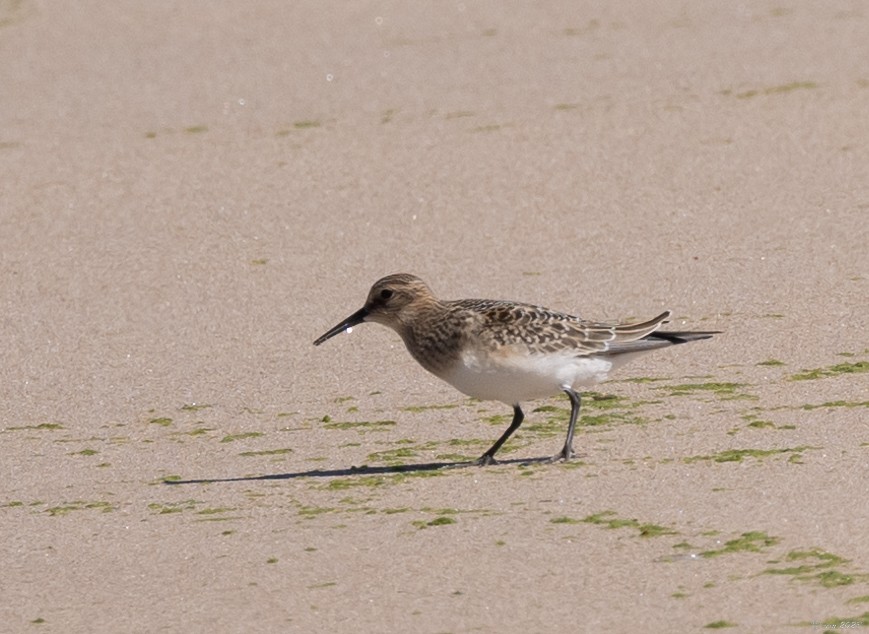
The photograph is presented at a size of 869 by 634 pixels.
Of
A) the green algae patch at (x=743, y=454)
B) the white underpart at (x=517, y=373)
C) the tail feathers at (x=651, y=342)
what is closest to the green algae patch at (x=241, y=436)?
the white underpart at (x=517, y=373)

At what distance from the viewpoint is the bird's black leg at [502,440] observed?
7359 millimetres

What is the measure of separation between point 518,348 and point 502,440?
1.34ft

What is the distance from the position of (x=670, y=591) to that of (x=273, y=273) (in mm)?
4707

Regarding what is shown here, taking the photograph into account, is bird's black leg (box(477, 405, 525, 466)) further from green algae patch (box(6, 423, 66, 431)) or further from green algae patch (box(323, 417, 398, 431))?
green algae patch (box(6, 423, 66, 431))

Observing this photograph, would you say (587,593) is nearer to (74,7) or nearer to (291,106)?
(291,106)

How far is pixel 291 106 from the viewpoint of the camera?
12664 mm

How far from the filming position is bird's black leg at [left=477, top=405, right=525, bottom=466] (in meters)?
7.36

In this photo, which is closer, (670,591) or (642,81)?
(670,591)

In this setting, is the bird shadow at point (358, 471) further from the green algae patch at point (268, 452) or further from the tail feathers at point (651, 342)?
the tail feathers at point (651, 342)

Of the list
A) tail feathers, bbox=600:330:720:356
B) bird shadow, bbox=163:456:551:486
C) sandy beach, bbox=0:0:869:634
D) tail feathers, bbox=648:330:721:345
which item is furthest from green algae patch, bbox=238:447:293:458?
tail feathers, bbox=648:330:721:345

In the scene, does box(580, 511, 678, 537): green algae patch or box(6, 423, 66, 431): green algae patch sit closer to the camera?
box(580, 511, 678, 537): green algae patch

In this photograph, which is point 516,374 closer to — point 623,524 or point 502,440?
point 502,440

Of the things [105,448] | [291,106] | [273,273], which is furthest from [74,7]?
[105,448]

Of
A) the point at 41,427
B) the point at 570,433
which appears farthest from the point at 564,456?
the point at 41,427
